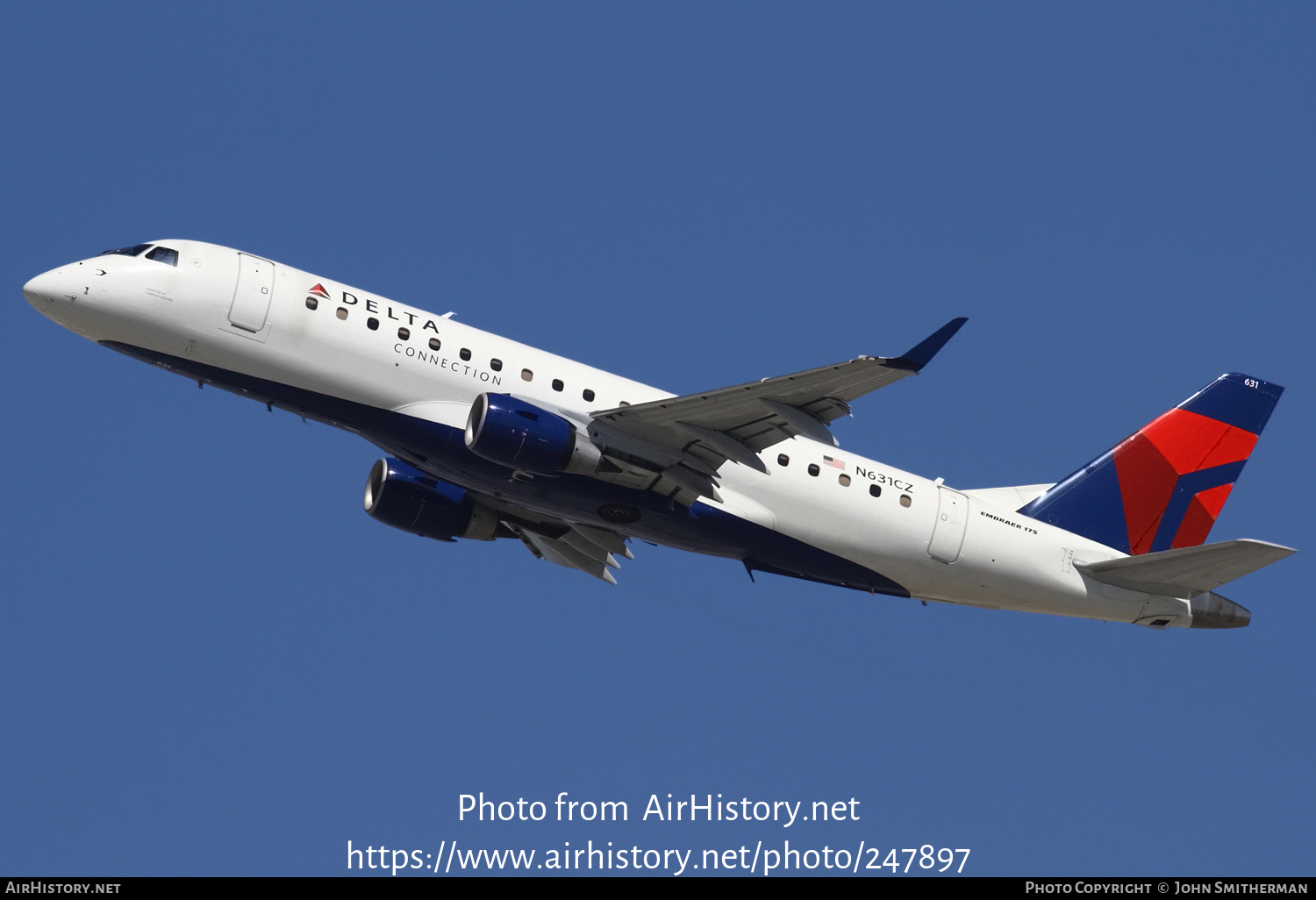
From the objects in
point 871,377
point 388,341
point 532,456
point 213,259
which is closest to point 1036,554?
point 871,377

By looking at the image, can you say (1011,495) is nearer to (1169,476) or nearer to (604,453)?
(1169,476)

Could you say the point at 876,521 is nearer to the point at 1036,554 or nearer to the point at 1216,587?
the point at 1036,554

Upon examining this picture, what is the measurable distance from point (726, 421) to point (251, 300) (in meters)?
11.2

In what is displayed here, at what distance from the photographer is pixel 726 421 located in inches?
1309

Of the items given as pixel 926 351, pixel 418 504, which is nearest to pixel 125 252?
pixel 418 504

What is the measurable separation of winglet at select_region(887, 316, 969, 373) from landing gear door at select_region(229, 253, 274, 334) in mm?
14233

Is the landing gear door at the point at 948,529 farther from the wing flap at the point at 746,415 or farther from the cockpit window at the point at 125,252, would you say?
the cockpit window at the point at 125,252

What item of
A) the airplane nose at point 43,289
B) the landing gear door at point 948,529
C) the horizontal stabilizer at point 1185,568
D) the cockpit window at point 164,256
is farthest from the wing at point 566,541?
the horizontal stabilizer at point 1185,568

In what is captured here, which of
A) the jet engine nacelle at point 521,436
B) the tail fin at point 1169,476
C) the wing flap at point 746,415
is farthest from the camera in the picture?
the tail fin at point 1169,476

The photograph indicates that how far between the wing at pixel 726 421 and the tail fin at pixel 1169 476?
995 cm

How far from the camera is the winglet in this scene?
93.4 feet

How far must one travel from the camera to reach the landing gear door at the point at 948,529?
37.0m

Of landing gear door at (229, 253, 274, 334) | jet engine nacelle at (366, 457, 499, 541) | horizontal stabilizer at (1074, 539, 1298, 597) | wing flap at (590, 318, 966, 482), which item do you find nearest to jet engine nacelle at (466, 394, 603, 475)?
wing flap at (590, 318, 966, 482)
